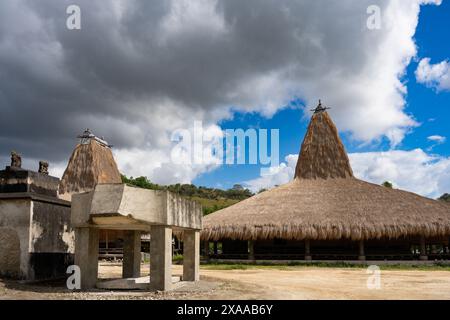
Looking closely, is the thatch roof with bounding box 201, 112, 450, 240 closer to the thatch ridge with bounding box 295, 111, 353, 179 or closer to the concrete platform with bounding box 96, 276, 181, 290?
the thatch ridge with bounding box 295, 111, 353, 179

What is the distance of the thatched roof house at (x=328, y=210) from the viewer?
24.3 meters

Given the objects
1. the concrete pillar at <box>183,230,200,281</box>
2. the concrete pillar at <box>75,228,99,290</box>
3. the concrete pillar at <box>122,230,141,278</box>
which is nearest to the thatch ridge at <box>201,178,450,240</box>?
the concrete pillar at <box>183,230,200,281</box>

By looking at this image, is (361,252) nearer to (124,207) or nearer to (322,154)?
(322,154)

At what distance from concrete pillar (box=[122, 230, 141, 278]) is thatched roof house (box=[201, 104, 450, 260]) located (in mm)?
11340

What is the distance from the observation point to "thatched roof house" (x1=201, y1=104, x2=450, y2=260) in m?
24.3

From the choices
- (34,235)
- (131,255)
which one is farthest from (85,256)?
(131,255)

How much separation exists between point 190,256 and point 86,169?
97.5 feet

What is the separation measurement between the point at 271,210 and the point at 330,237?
14.6 feet

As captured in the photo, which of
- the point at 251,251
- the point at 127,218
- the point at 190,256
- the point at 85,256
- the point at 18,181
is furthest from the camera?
the point at 251,251

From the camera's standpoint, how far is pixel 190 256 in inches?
581

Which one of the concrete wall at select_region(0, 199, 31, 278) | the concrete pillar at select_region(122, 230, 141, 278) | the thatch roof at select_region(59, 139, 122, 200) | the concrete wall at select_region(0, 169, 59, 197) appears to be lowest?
the concrete pillar at select_region(122, 230, 141, 278)
